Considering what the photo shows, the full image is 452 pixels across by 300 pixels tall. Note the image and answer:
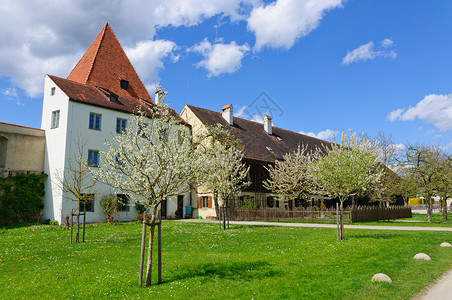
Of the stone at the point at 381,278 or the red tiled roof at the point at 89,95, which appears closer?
the stone at the point at 381,278

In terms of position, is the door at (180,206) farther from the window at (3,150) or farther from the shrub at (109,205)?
the window at (3,150)

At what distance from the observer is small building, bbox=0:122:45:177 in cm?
2566

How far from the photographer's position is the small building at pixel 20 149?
84.2 feet

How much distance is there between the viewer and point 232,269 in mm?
8906

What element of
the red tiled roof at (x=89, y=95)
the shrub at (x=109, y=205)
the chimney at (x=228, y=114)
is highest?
the chimney at (x=228, y=114)

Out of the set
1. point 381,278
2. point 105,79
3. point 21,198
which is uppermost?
point 105,79

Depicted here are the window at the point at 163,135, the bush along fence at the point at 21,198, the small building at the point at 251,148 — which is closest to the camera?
the window at the point at 163,135

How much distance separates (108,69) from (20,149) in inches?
466

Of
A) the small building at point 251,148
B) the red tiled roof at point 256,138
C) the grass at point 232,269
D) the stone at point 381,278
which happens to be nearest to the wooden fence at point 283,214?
the small building at point 251,148

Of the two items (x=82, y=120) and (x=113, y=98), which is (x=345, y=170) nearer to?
(x=82, y=120)

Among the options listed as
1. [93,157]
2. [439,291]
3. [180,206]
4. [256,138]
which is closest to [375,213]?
[256,138]

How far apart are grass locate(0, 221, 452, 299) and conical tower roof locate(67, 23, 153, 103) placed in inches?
827

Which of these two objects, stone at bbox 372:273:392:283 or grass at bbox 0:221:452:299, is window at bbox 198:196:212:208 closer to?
grass at bbox 0:221:452:299

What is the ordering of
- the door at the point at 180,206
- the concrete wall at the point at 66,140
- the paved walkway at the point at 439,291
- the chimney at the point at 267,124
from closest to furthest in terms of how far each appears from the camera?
the paved walkway at the point at 439,291
the concrete wall at the point at 66,140
the door at the point at 180,206
the chimney at the point at 267,124
